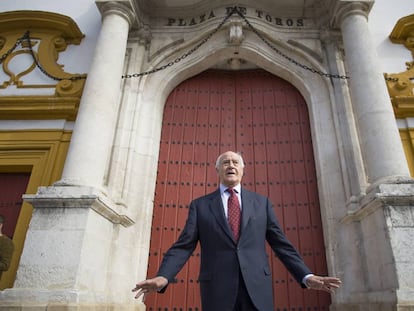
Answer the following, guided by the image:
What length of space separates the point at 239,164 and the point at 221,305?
88cm

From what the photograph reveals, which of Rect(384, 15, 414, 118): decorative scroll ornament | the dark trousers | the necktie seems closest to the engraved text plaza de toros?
Rect(384, 15, 414, 118): decorative scroll ornament

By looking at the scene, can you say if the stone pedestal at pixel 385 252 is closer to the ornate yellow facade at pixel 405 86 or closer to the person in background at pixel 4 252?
the ornate yellow facade at pixel 405 86

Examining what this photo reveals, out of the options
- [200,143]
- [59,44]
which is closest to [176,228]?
[200,143]

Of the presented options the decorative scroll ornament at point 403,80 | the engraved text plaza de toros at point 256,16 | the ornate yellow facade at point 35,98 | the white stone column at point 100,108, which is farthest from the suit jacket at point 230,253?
the engraved text plaza de toros at point 256,16

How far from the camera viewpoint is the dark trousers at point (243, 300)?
178 centimetres

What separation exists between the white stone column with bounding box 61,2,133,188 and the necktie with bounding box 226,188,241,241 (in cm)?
250

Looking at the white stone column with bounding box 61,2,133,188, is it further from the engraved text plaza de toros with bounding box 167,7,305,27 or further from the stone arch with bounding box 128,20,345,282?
the engraved text plaza de toros with bounding box 167,7,305,27

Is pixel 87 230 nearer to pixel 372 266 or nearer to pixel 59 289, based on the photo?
pixel 59 289

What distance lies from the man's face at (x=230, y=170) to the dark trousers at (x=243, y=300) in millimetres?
612

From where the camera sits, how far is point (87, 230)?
3652mm

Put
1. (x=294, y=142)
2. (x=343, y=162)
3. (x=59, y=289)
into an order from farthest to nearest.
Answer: (x=294, y=142) < (x=343, y=162) < (x=59, y=289)

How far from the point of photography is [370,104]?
446cm

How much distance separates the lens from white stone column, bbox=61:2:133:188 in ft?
13.7

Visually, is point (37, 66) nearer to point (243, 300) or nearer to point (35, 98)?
point (35, 98)
